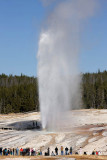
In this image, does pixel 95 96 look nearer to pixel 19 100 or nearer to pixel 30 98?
pixel 30 98

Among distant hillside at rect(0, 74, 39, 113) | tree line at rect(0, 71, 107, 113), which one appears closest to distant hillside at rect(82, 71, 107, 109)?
tree line at rect(0, 71, 107, 113)

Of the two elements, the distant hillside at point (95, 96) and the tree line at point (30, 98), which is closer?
the tree line at point (30, 98)

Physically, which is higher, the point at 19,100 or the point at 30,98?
the point at 30,98

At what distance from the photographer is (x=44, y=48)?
1882 inches

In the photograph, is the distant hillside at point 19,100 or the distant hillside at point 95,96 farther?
the distant hillside at point 95,96

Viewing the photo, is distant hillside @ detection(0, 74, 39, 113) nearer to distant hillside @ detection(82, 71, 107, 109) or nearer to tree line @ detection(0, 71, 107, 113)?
tree line @ detection(0, 71, 107, 113)

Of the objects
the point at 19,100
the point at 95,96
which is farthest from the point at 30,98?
the point at 95,96

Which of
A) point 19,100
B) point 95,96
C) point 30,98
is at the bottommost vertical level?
point 19,100

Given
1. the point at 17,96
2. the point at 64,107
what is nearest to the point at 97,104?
the point at 17,96

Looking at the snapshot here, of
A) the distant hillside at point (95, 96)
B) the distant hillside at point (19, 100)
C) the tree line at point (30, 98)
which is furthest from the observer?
the distant hillside at point (95, 96)

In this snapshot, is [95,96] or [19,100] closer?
[19,100]

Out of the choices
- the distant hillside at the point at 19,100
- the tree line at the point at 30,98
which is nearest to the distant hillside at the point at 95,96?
the tree line at the point at 30,98

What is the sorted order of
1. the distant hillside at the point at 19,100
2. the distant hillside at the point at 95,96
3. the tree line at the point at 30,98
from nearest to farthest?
1. the distant hillside at the point at 19,100
2. the tree line at the point at 30,98
3. the distant hillside at the point at 95,96

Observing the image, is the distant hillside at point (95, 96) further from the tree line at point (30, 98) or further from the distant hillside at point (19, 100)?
the distant hillside at point (19, 100)
